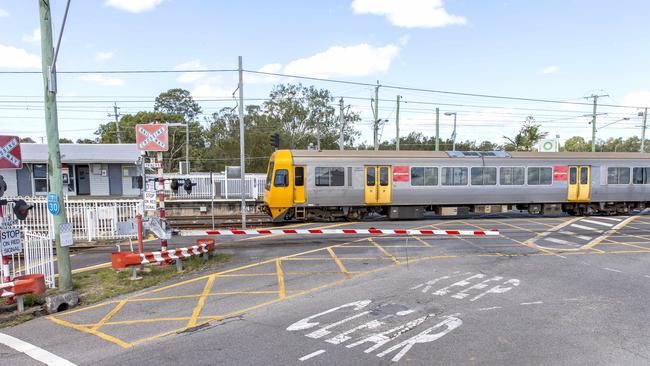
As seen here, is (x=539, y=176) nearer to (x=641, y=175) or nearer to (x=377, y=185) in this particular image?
(x=641, y=175)

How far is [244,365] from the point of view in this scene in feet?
17.6

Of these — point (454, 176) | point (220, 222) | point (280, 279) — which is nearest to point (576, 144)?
point (454, 176)

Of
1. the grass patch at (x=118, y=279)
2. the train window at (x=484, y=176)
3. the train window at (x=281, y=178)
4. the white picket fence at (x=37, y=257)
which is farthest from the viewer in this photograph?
the train window at (x=484, y=176)

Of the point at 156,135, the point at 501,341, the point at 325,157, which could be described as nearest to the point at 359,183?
the point at 325,157

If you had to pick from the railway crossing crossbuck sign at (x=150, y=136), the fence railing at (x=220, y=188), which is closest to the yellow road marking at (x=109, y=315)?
the railway crossing crossbuck sign at (x=150, y=136)

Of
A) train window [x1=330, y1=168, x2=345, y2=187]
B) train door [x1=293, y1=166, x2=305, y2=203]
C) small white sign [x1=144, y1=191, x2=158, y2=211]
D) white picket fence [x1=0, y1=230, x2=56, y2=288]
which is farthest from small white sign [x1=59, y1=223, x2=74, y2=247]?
train window [x1=330, y1=168, x2=345, y2=187]

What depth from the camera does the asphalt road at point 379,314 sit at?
18.8 feet

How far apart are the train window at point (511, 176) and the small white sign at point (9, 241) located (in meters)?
18.8

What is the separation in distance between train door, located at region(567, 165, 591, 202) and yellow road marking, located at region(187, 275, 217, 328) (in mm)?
18370

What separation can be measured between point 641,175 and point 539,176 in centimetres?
576

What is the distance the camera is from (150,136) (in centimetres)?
1052

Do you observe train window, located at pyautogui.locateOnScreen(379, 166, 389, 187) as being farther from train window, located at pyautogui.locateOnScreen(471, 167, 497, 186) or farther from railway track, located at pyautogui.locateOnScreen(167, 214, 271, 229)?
railway track, located at pyautogui.locateOnScreen(167, 214, 271, 229)

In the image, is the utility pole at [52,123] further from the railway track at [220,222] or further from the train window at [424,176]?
the train window at [424,176]

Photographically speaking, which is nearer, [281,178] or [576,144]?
[281,178]
